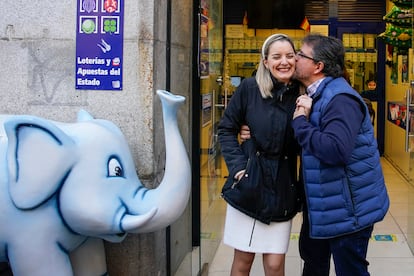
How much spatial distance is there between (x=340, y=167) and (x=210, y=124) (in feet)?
6.01

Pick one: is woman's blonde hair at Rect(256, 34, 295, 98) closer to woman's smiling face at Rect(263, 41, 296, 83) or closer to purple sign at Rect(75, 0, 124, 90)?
woman's smiling face at Rect(263, 41, 296, 83)

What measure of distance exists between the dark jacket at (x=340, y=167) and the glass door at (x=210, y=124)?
1.40 m

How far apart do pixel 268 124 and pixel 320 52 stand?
0.44 metres

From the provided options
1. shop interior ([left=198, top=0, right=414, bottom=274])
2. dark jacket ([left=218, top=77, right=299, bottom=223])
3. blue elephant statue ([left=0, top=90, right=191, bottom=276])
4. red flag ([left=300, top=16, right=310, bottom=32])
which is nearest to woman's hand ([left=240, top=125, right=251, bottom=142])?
dark jacket ([left=218, top=77, right=299, bottom=223])

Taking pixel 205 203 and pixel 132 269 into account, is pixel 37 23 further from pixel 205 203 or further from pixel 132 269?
pixel 205 203

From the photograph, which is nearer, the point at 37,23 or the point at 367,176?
the point at 367,176

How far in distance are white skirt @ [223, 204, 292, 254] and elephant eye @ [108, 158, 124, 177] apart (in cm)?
78

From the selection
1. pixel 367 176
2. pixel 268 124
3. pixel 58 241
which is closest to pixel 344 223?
pixel 367 176

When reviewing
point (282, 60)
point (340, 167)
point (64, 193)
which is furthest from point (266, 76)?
point (64, 193)

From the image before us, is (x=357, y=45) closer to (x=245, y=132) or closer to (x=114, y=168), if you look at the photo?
(x=245, y=132)

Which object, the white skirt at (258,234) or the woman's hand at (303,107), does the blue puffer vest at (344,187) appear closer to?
the woman's hand at (303,107)

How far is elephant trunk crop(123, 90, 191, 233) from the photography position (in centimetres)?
238

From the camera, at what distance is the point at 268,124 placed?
285cm

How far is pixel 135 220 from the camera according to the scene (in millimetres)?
2297
